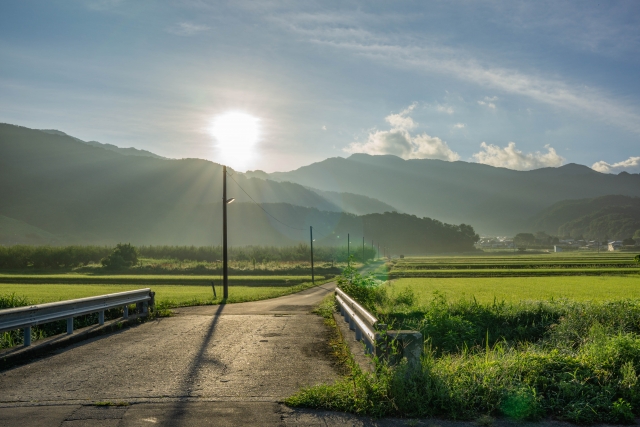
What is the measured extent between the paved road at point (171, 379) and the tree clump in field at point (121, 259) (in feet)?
217

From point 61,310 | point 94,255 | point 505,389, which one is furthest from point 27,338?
point 94,255

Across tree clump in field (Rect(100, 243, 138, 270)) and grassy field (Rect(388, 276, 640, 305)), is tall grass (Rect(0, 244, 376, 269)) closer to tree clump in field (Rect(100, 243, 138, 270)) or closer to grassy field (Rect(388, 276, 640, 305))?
tree clump in field (Rect(100, 243, 138, 270))

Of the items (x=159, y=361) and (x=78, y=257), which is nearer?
(x=159, y=361)

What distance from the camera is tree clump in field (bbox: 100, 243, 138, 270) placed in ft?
239

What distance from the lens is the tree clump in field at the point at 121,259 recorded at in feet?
239

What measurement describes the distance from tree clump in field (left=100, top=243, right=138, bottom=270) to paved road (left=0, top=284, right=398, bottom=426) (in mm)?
66184

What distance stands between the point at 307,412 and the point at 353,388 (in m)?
0.93

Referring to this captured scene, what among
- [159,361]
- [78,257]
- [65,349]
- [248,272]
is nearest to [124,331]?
[65,349]

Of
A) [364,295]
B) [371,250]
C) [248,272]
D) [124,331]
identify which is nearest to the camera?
[124,331]

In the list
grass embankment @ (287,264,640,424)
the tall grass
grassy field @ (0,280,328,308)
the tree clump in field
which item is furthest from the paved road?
the tree clump in field

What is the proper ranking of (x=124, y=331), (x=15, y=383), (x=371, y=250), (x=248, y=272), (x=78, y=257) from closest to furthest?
(x=15, y=383) → (x=124, y=331) → (x=248, y=272) → (x=78, y=257) → (x=371, y=250)

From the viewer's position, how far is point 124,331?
495 inches

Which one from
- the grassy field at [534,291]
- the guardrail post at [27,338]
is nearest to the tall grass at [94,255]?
the grassy field at [534,291]

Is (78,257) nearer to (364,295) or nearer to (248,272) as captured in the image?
(248,272)
